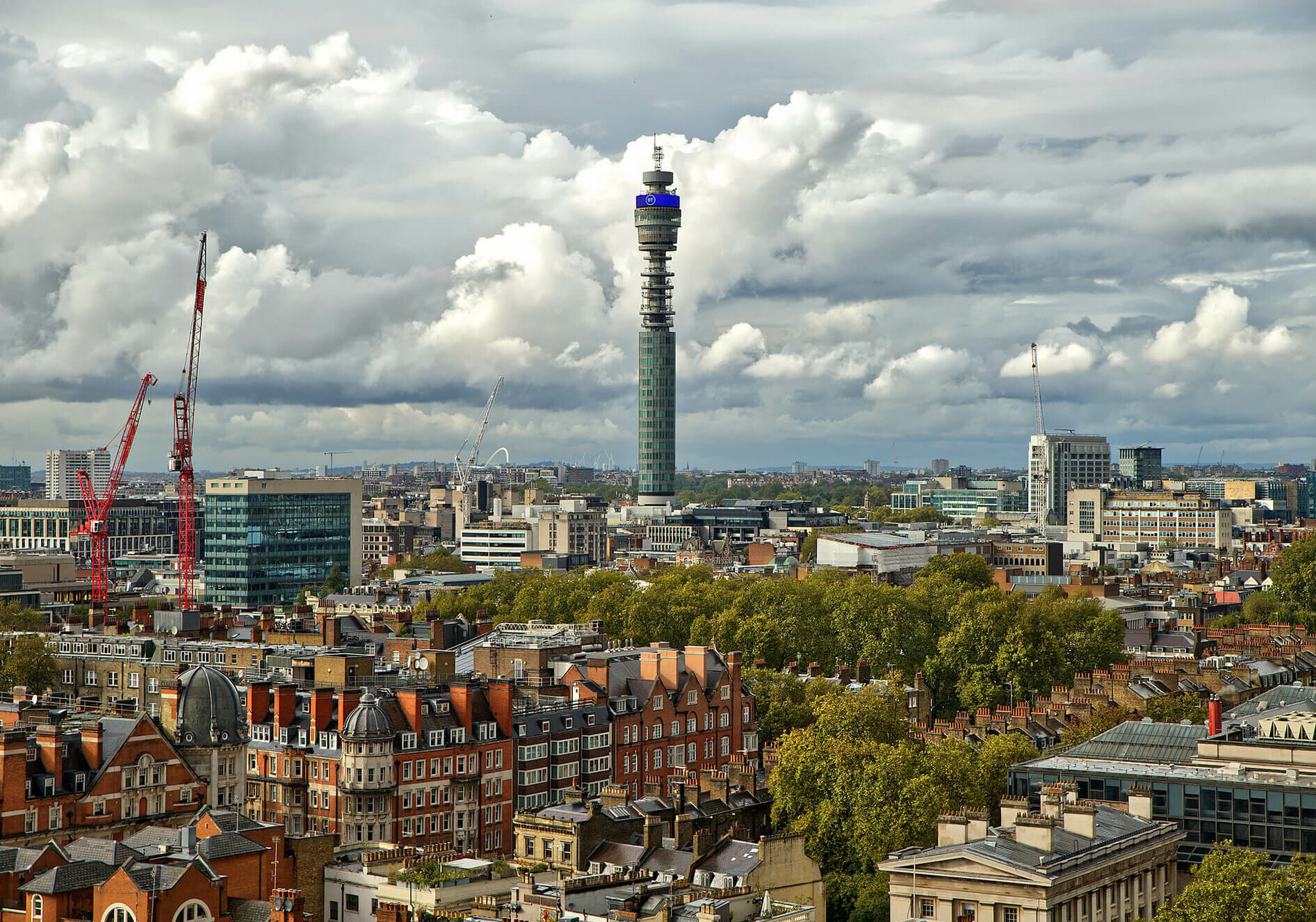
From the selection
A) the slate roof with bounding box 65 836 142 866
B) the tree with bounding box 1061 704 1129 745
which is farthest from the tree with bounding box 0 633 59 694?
the tree with bounding box 1061 704 1129 745

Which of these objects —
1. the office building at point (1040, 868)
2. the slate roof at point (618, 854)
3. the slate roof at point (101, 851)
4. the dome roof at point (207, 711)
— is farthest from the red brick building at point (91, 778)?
the office building at point (1040, 868)

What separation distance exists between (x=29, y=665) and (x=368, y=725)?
40.3 meters

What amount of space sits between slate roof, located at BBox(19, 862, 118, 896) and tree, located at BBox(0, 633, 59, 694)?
190 feet

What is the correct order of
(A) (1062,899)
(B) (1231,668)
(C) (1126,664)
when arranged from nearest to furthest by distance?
(A) (1062,899) → (B) (1231,668) → (C) (1126,664)

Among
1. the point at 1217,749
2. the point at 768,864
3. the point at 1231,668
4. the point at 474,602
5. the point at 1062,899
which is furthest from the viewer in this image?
the point at 474,602

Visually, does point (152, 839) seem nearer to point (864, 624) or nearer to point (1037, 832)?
point (1037, 832)

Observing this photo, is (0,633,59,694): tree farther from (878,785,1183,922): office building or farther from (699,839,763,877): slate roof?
(878,785,1183,922): office building

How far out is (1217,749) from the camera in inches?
3073

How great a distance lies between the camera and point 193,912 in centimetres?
5712

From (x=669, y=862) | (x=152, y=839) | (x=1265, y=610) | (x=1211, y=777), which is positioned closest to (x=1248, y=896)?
(x=1211, y=777)

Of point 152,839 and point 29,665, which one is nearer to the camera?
point 152,839

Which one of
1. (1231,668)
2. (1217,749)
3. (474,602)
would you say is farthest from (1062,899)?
(474,602)

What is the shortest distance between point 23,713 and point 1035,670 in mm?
78348

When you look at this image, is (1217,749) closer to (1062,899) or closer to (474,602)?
(1062,899)
